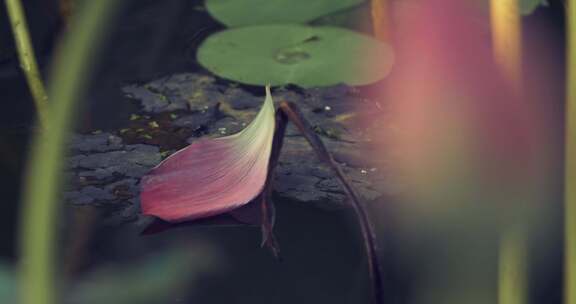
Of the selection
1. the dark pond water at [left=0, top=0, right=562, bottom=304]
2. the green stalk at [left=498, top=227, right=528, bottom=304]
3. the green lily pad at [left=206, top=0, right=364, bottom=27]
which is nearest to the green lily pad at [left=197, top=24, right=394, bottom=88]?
the green lily pad at [left=206, top=0, right=364, bottom=27]

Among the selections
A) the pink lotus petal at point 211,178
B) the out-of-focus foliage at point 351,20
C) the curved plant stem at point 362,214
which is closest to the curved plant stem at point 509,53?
the curved plant stem at point 362,214

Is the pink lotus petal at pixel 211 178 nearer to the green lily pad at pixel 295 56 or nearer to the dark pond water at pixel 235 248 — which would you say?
the dark pond water at pixel 235 248

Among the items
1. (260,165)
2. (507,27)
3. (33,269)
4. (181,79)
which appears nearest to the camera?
(33,269)

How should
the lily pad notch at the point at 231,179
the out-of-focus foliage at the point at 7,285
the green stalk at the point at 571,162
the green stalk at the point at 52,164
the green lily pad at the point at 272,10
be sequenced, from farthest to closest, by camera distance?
the green lily pad at the point at 272,10 < the lily pad notch at the point at 231,179 < the out-of-focus foliage at the point at 7,285 < the green stalk at the point at 571,162 < the green stalk at the point at 52,164

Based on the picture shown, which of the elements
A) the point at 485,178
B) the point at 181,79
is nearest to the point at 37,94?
the point at 181,79

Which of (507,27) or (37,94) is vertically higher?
(507,27)

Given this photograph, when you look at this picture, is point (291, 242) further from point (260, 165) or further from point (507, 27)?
point (507, 27)

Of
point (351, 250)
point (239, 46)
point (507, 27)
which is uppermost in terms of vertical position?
point (507, 27)
